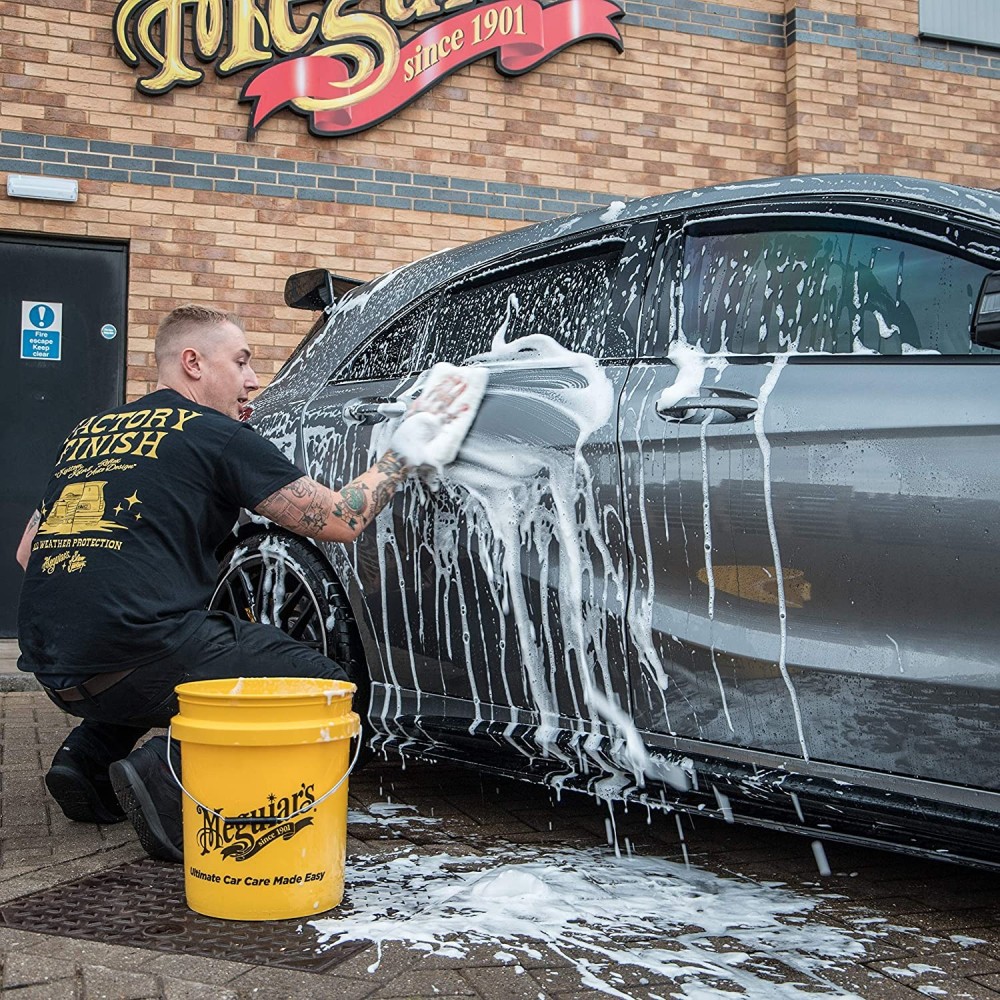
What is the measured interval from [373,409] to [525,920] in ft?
4.99

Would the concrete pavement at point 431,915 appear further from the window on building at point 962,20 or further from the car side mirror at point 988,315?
the window on building at point 962,20

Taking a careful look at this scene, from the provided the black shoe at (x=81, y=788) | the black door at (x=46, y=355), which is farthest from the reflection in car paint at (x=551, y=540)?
the black door at (x=46, y=355)

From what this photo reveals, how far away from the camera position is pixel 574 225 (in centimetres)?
343

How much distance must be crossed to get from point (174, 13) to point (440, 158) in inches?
70.0

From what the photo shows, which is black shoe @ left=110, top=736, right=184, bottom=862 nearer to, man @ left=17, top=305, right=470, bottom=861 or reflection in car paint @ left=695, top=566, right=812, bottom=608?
man @ left=17, top=305, right=470, bottom=861

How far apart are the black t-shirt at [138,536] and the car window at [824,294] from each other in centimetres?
112

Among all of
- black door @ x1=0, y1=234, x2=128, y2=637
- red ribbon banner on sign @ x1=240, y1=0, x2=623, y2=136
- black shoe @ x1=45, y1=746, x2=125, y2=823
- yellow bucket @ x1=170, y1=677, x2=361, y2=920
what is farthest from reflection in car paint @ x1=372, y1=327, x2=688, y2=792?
red ribbon banner on sign @ x1=240, y1=0, x2=623, y2=136

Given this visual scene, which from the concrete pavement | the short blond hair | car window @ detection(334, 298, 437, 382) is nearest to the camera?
the concrete pavement

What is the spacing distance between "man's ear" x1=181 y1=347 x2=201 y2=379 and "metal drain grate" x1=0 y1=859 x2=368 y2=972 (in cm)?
134

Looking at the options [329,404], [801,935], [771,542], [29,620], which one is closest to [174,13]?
[329,404]

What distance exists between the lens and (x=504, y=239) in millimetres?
3623

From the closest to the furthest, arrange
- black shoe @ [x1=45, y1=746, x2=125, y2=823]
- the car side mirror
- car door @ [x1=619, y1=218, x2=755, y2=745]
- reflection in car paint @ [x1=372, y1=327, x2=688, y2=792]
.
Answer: the car side mirror < car door @ [x1=619, y1=218, x2=755, y2=745] < reflection in car paint @ [x1=372, y1=327, x2=688, y2=792] < black shoe @ [x1=45, y1=746, x2=125, y2=823]

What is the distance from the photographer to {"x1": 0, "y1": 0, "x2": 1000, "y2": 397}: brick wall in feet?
24.4

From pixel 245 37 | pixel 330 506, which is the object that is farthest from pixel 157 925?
pixel 245 37
